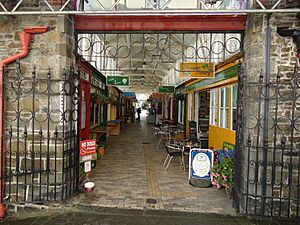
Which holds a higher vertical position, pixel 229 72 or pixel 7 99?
pixel 229 72

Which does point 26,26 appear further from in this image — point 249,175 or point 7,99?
Answer: point 249,175

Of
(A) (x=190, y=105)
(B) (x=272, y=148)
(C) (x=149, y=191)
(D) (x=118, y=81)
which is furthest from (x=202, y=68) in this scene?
(A) (x=190, y=105)

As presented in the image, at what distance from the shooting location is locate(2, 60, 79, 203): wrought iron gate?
14.3ft

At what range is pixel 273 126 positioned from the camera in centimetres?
404

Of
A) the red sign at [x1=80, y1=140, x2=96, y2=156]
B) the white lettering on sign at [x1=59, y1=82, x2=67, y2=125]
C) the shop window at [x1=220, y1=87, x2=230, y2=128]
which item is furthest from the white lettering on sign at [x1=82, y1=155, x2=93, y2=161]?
the shop window at [x1=220, y1=87, x2=230, y2=128]

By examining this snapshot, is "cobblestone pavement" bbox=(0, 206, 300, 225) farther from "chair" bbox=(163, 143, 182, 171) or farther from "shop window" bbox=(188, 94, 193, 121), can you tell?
"shop window" bbox=(188, 94, 193, 121)

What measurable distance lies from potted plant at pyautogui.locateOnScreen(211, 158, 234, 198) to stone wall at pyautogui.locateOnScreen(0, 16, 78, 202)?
10.2 ft

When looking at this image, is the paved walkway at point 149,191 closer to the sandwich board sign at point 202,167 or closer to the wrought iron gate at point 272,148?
the sandwich board sign at point 202,167

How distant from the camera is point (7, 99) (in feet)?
14.5

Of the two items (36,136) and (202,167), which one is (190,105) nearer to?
(202,167)

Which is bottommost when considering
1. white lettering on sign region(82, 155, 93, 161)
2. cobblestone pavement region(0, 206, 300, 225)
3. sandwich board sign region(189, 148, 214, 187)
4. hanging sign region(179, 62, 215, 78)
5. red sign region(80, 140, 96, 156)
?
cobblestone pavement region(0, 206, 300, 225)

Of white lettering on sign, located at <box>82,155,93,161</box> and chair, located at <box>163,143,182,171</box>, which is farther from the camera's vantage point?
chair, located at <box>163,143,182,171</box>

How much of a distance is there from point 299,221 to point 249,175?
1.08m

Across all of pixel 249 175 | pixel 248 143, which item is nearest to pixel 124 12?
pixel 248 143
